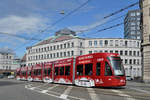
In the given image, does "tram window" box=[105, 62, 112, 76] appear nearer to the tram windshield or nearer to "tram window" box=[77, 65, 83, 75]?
the tram windshield

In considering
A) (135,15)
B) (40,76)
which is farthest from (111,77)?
(135,15)

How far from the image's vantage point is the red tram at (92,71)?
1738cm

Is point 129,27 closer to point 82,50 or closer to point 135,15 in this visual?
point 135,15

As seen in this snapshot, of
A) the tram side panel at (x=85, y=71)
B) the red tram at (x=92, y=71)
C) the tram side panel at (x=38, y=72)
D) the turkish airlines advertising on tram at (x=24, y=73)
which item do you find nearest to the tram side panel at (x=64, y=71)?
the red tram at (x=92, y=71)

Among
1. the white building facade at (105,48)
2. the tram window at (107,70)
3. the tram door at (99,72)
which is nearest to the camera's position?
the tram window at (107,70)

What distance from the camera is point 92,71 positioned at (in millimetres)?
19297

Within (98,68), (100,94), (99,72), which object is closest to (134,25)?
(98,68)

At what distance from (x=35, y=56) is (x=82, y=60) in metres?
72.0

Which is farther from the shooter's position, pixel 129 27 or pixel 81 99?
pixel 129 27

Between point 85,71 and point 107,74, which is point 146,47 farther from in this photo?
point 107,74

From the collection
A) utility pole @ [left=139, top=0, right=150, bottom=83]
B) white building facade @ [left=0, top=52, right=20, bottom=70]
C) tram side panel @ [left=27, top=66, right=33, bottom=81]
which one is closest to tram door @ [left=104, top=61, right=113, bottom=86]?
utility pole @ [left=139, top=0, right=150, bottom=83]

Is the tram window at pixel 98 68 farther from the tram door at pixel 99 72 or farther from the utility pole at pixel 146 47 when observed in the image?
the utility pole at pixel 146 47

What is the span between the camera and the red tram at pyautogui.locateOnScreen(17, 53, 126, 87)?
17.4 m

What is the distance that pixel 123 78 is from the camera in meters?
17.5
